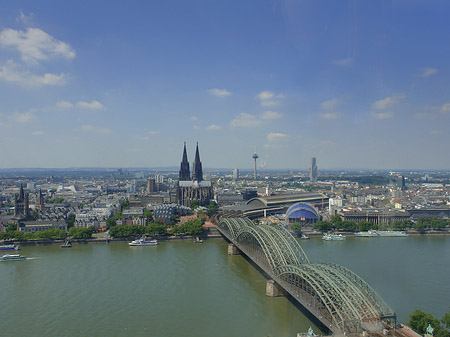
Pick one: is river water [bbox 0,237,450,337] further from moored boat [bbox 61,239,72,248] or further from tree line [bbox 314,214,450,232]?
tree line [bbox 314,214,450,232]

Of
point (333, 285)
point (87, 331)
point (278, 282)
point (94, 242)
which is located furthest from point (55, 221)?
point (333, 285)

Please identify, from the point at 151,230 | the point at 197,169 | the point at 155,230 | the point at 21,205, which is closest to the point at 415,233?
the point at 155,230

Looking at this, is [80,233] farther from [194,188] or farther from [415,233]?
[415,233]

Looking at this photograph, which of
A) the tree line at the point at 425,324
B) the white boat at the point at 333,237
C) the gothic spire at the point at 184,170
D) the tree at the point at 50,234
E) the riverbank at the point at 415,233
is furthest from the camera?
the gothic spire at the point at 184,170

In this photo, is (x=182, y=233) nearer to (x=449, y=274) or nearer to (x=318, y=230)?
(x=318, y=230)

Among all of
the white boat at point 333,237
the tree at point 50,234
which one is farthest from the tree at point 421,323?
the tree at point 50,234

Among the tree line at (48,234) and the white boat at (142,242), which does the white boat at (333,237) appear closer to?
the white boat at (142,242)
